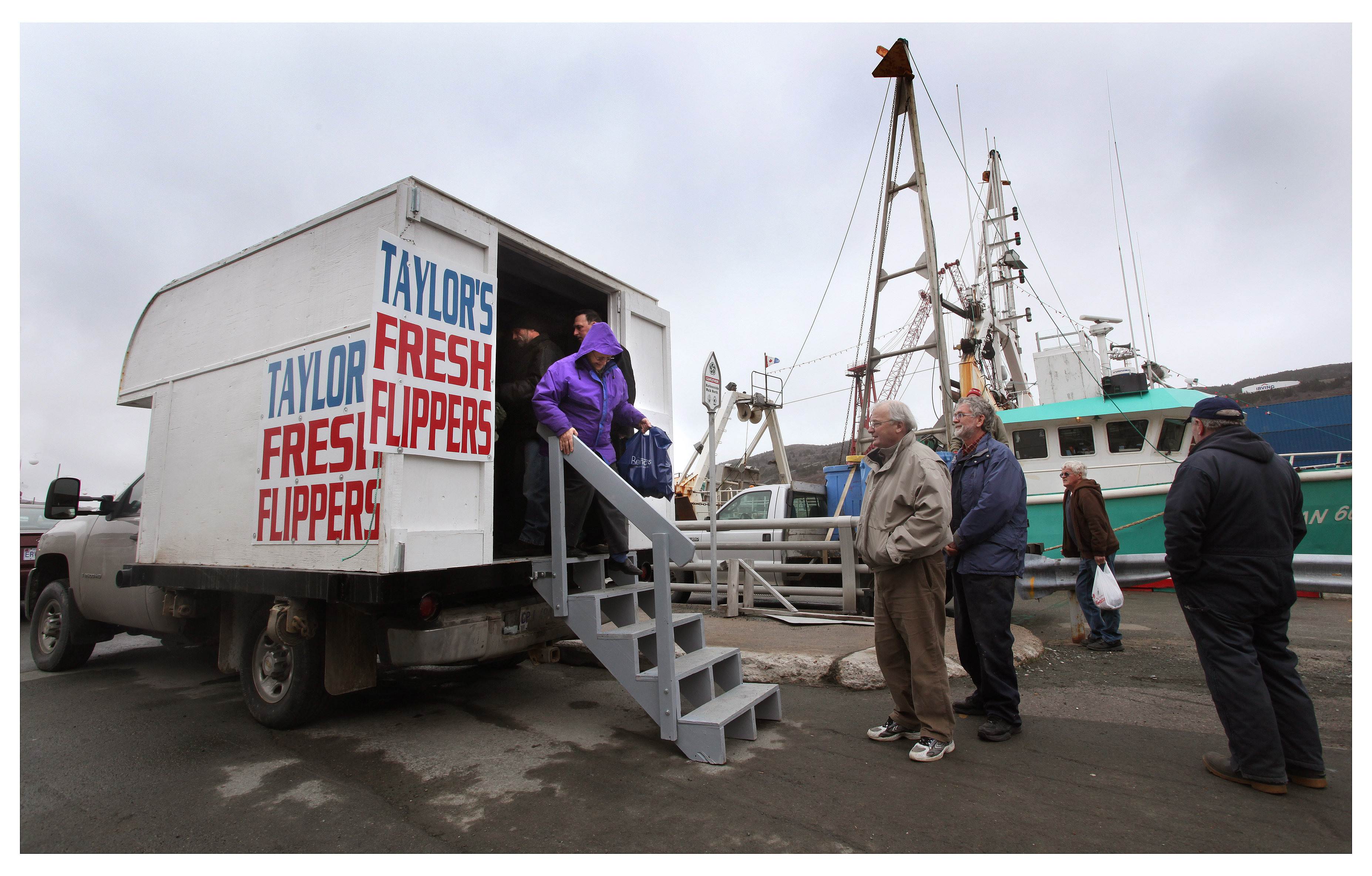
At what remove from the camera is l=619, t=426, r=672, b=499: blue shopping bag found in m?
4.62

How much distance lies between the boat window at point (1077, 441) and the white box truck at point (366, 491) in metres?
10.8

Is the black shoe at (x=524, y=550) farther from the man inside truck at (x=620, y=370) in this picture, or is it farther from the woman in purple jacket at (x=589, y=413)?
the man inside truck at (x=620, y=370)

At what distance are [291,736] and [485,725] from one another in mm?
1115

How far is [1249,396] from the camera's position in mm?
42906

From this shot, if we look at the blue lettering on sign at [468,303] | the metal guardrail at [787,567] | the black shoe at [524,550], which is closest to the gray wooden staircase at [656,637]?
the black shoe at [524,550]

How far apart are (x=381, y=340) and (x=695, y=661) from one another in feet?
7.85

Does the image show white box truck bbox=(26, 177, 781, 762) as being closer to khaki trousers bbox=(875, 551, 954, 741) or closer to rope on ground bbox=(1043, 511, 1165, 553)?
khaki trousers bbox=(875, 551, 954, 741)

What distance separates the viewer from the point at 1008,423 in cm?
1301

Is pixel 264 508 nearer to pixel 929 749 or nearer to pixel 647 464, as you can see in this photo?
pixel 647 464

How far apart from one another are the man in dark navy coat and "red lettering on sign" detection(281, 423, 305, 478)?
4362 millimetres

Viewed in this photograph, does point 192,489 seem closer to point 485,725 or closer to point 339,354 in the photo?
point 339,354

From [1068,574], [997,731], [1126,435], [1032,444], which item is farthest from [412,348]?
[1126,435]

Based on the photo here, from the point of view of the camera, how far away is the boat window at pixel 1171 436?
1191cm

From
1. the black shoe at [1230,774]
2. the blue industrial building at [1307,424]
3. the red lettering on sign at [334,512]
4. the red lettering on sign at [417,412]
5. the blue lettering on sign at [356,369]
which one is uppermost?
the blue industrial building at [1307,424]
